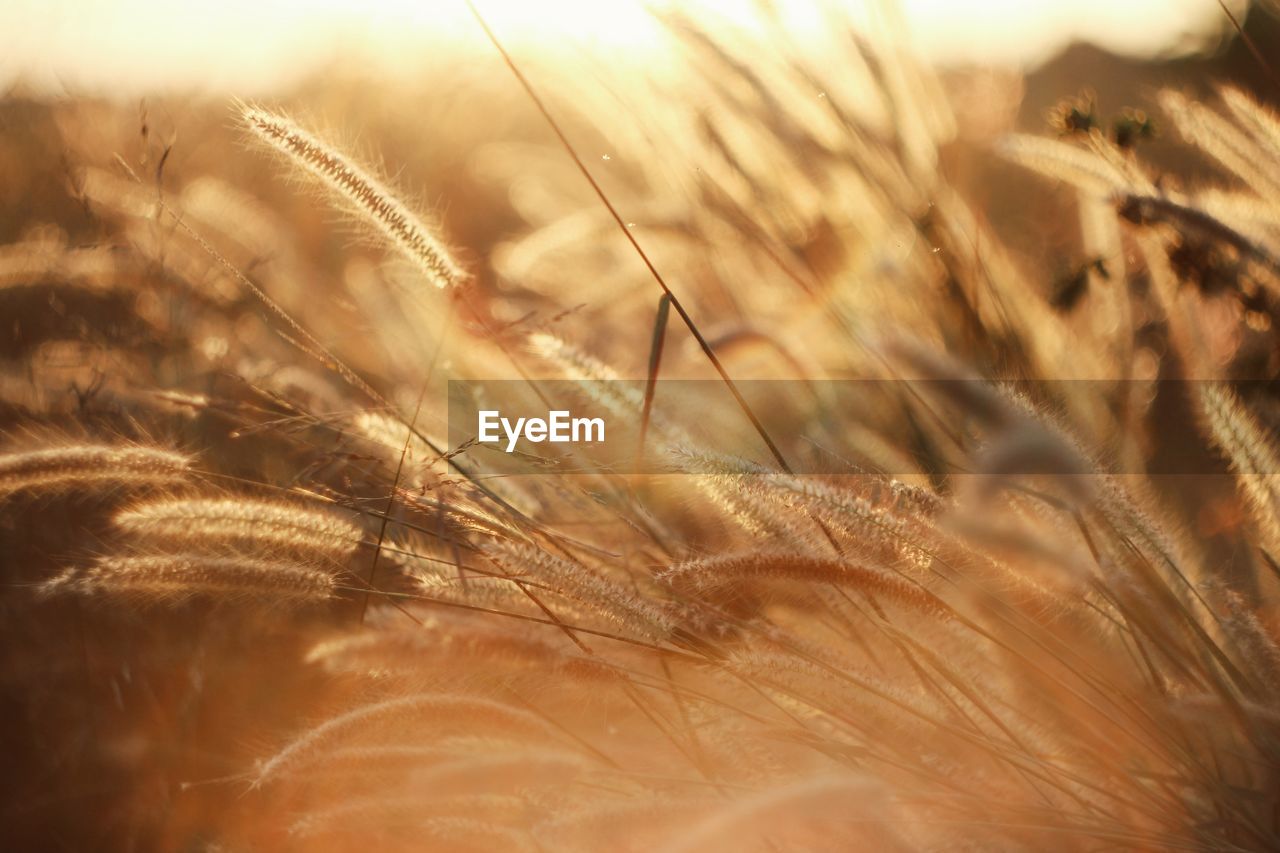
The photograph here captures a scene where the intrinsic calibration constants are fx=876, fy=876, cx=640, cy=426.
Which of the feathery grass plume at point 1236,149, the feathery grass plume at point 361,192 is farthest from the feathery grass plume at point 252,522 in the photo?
the feathery grass plume at point 1236,149

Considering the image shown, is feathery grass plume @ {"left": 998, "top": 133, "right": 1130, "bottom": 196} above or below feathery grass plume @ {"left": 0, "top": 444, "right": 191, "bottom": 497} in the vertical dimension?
above

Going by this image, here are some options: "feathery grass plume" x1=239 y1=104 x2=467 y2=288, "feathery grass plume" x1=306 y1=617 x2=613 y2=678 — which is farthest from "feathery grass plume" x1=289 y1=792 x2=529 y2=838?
"feathery grass plume" x1=239 y1=104 x2=467 y2=288

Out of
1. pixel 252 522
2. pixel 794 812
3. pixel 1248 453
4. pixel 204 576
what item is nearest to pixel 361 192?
pixel 252 522

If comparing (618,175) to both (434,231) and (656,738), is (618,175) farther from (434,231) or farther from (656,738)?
(656,738)

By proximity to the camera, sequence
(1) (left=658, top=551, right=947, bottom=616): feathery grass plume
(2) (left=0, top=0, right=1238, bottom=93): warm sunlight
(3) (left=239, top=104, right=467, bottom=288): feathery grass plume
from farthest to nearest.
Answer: (2) (left=0, top=0, right=1238, bottom=93): warm sunlight, (3) (left=239, top=104, right=467, bottom=288): feathery grass plume, (1) (left=658, top=551, right=947, bottom=616): feathery grass plume

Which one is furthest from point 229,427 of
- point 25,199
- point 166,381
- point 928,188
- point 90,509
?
point 928,188

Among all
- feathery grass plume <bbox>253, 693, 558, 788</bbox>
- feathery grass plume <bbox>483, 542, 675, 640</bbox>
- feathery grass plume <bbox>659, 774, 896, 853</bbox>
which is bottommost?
feathery grass plume <bbox>253, 693, 558, 788</bbox>

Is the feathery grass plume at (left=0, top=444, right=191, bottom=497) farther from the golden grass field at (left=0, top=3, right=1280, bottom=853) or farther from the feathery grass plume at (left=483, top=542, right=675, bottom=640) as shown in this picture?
the feathery grass plume at (left=483, top=542, right=675, bottom=640)
